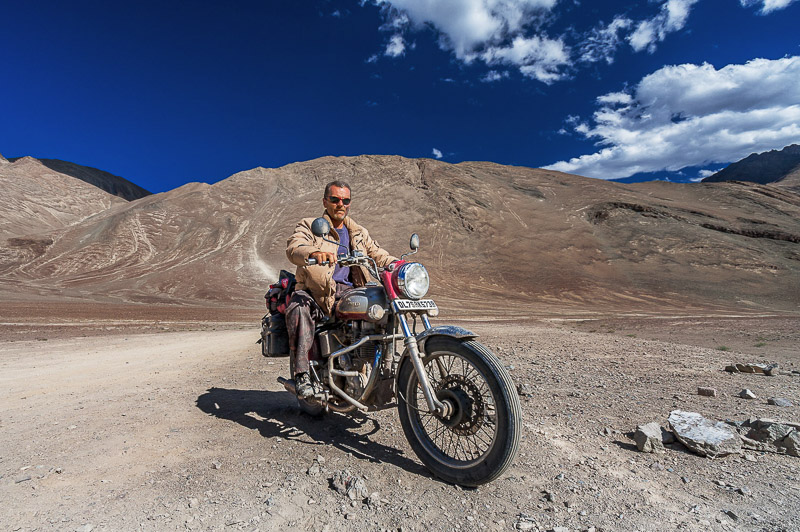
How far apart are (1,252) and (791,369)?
68.5 metres

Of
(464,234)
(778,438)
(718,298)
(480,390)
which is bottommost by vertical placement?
(718,298)

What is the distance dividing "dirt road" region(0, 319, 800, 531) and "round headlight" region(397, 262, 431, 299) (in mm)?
1308

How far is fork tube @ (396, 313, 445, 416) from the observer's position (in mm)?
2857

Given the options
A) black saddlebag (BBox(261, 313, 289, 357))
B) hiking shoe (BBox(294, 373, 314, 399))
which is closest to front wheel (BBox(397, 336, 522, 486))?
hiking shoe (BBox(294, 373, 314, 399))

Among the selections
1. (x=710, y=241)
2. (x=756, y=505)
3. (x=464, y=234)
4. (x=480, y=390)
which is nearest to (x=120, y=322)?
(x=480, y=390)

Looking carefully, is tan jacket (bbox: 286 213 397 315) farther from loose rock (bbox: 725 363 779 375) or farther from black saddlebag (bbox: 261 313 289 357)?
loose rock (bbox: 725 363 779 375)

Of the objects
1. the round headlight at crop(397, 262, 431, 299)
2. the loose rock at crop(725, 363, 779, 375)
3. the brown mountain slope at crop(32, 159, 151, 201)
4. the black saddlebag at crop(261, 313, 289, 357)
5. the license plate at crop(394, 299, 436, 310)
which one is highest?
the brown mountain slope at crop(32, 159, 151, 201)

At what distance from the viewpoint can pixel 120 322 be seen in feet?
55.9

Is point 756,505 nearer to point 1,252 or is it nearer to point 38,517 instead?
point 38,517

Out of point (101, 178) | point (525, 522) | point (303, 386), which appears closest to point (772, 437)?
point (525, 522)

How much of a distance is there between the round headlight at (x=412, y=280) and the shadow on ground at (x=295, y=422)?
131 cm

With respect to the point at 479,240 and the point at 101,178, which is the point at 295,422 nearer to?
the point at 479,240

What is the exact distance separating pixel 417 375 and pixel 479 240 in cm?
5316

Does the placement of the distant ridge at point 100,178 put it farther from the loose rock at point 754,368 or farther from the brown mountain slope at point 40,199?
the loose rock at point 754,368
